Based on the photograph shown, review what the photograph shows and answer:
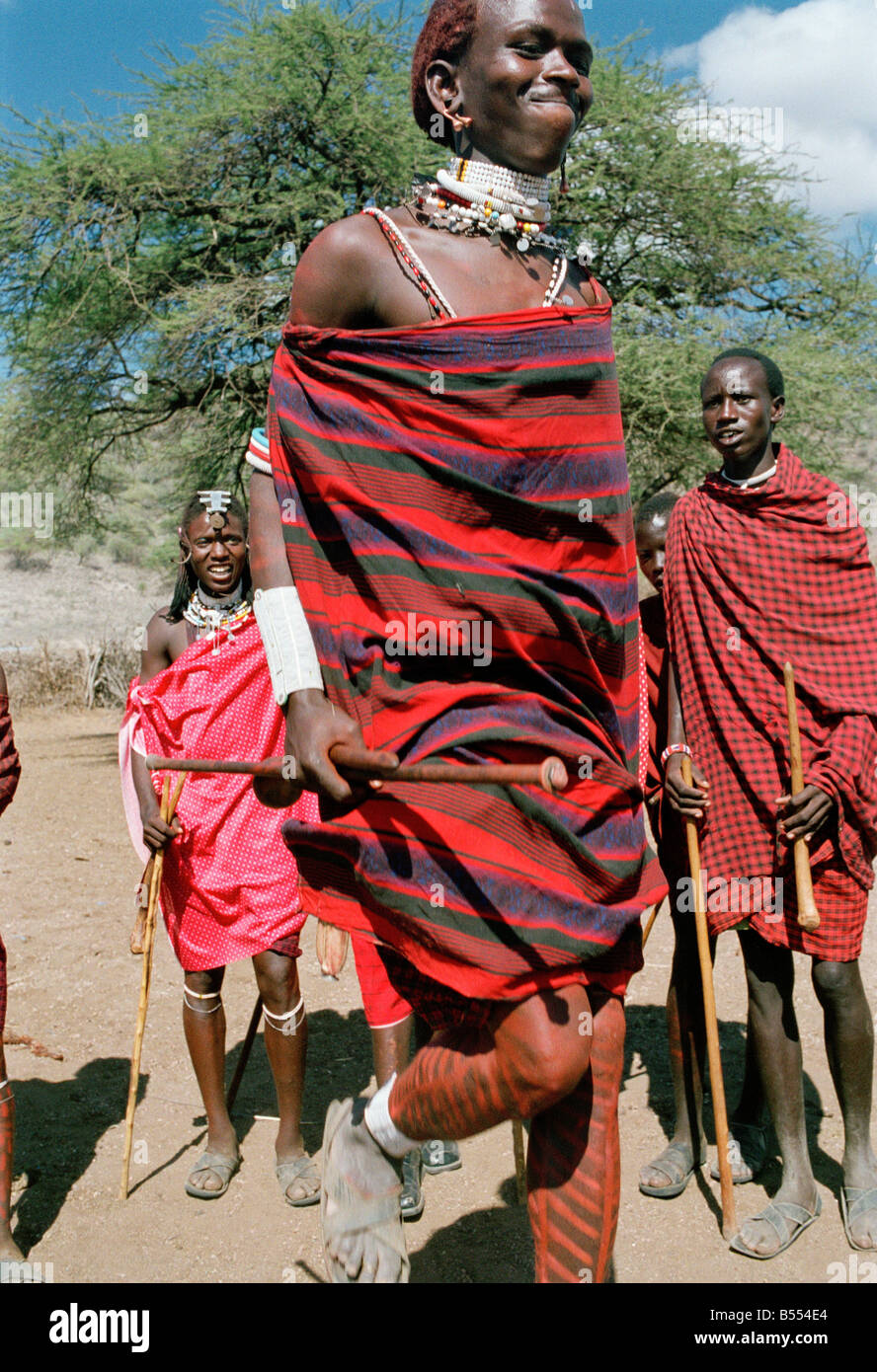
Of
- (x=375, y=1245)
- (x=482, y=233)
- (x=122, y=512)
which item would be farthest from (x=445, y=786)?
(x=122, y=512)

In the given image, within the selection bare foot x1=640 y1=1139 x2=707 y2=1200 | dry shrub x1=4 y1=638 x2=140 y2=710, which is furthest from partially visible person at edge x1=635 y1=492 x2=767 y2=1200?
dry shrub x1=4 y1=638 x2=140 y2=710

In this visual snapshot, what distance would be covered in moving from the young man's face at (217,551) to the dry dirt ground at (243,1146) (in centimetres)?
195

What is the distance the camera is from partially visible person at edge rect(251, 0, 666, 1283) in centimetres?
193

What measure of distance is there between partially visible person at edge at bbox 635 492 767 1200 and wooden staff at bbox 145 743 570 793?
2176 millimetres

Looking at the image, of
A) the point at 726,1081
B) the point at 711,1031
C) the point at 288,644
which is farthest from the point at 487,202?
the point at 726,1081

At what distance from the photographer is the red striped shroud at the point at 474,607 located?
192 centimetres

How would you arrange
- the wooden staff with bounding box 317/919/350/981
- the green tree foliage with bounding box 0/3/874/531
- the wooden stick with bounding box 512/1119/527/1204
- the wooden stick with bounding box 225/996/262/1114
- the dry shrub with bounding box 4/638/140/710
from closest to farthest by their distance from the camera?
1. the wooden stick with bounding box 512/1119/527/1204
2. the wooden staff with bounding box 317/919/350/981
3. the wooden stick with bounding box 225/996/262/1114
4. the green tree foliage with bounding box 0/3/874/531
5. the dry shrub with bounding box 4/638/140/710

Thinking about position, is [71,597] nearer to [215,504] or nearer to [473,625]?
[215,504]

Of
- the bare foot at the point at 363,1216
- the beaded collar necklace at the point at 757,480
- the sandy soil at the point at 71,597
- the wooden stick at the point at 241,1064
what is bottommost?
the wooden stick at the point at 241,1064

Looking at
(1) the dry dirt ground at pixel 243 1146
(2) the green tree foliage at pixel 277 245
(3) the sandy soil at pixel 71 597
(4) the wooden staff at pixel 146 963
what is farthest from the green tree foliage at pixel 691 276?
(3) the sandy soil at pixel 71 597

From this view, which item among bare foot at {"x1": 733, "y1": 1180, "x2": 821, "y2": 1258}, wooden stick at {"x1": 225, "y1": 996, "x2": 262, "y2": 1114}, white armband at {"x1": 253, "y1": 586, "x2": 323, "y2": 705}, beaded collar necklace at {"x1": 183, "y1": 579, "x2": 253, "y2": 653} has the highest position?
beaded collar necklace at {"x1": 183, "y1": 579, "x2": 253, "y2": 653}

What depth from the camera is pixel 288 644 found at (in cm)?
205

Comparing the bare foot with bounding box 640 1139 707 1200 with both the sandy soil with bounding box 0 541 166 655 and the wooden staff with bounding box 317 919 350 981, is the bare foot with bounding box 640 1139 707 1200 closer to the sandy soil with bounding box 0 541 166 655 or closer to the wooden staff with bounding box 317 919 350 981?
the wooden staff with bounding box 317 919 350 981

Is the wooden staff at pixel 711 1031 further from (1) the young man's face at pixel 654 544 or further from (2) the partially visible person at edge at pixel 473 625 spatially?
(2) the partially visible person at edge at pixel 473 625
